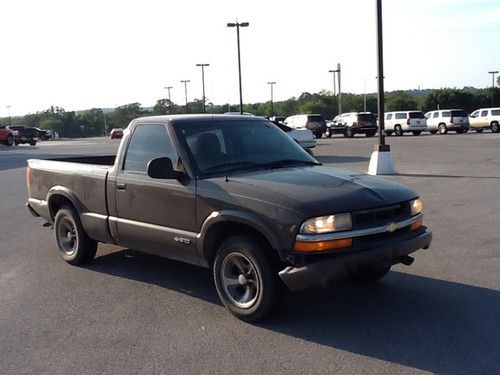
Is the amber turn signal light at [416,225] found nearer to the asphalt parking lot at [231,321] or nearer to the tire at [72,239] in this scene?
the asphalt parking lot at [231,321]

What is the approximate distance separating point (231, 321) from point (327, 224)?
125cm

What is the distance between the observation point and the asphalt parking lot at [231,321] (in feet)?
13.8

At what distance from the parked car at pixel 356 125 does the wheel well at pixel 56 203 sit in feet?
121

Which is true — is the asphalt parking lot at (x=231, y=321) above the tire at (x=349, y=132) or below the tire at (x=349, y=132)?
below

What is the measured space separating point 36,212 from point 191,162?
3.27 m

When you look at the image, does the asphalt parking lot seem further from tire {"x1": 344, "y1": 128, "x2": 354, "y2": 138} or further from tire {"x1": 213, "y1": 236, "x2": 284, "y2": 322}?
tire {"x1": 344, "y1": 128, "x2": 354, "y2": 138}

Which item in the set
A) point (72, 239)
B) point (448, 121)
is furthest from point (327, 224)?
point (448, 121)

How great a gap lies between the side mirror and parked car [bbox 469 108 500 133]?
39.9 m

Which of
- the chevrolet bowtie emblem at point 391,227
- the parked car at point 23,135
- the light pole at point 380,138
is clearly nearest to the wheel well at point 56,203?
the chevrolet bowtie emblem at point 391,227

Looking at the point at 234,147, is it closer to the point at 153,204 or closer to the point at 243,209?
the point at 153,204

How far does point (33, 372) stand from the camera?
415 cm

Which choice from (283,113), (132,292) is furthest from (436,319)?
(283,113)

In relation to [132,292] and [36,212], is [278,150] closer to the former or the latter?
[132,292]

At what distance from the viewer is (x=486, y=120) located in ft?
137
